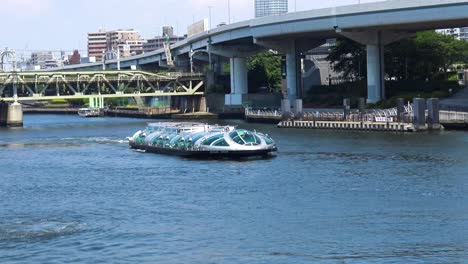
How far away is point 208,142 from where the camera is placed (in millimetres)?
61281

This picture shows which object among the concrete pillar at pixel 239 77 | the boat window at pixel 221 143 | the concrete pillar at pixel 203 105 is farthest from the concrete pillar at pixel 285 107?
the concrete pillar at pixel 203 105

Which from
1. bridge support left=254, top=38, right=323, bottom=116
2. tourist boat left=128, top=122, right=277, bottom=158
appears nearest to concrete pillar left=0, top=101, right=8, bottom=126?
bridge support left=254, top=38, right=323, bottom=116

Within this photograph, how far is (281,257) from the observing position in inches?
1207

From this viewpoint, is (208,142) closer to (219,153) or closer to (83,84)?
(219,153)

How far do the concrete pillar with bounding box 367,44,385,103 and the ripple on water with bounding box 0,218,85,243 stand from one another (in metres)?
58.2

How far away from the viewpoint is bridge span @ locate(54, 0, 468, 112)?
8156 centimetres

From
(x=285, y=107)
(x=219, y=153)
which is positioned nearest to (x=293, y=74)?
(x=285, y=107)

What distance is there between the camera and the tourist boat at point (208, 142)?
59.8 meters

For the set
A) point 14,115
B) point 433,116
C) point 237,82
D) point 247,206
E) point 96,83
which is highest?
point 96,83

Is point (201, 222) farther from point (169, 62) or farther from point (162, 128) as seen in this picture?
point (169, 62)

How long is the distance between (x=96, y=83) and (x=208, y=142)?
6227 centimetres

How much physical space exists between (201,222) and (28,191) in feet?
46.5

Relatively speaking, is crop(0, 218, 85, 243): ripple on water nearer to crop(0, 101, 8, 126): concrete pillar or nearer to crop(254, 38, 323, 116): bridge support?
crop(254, 38, 323, 116): bridge support

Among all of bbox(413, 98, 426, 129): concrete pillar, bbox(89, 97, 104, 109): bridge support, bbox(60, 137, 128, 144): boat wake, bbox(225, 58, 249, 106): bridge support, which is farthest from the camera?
bbox(89, 97, 104, 109): bridge support
